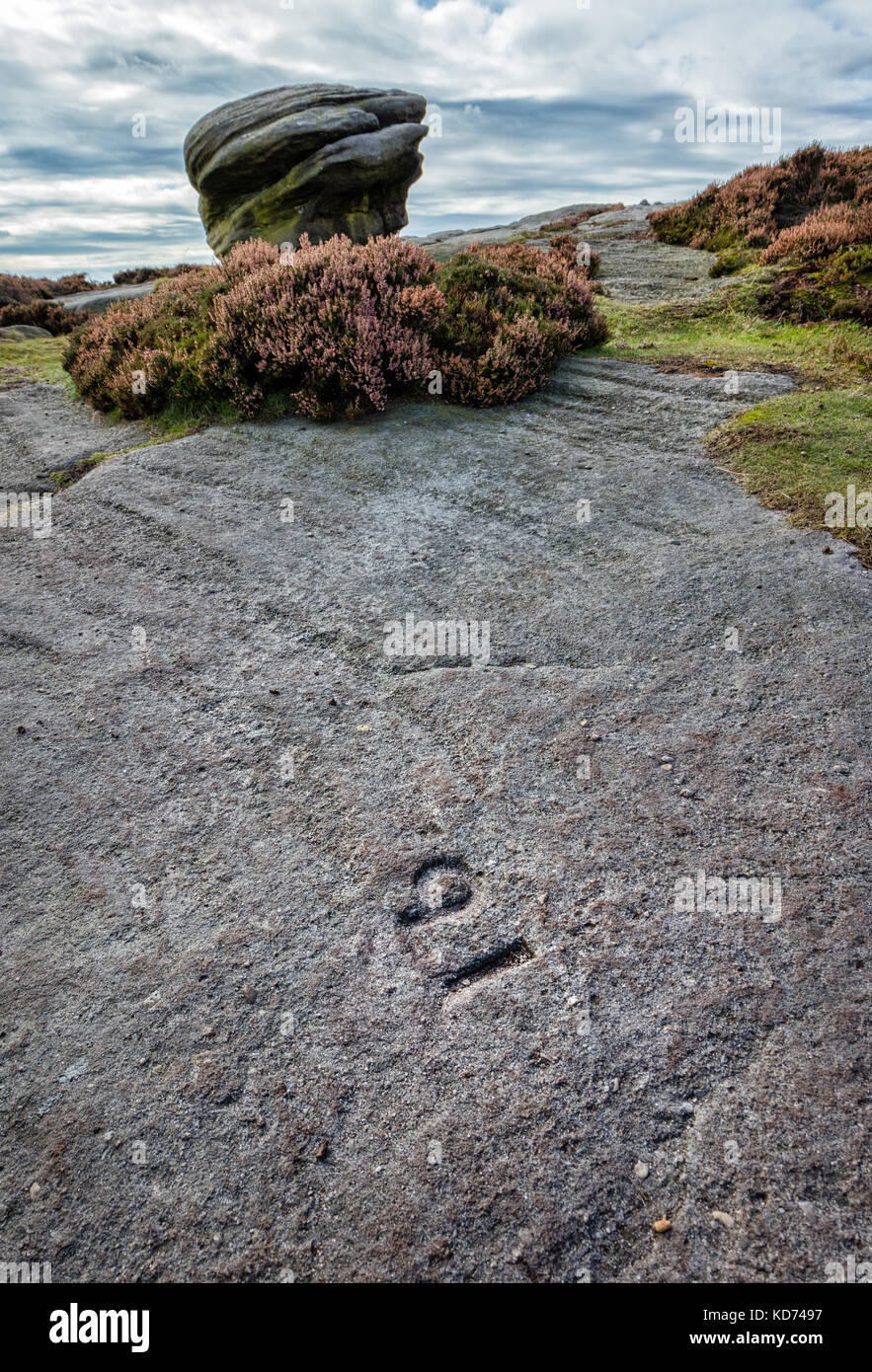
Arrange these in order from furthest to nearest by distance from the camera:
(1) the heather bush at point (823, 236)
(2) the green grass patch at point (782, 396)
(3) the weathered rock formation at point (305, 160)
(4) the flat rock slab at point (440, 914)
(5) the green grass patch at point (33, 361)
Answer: (3) the weathered rock formation at point (305, 160) → (5) the green grass patch at point (33, 361) → (1) the heather bush at point (823, 236) → (2) the green grass patch at point (782, 396) → (4) the flat rock slab at point (440, 914)

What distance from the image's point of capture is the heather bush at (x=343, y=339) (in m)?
9.91

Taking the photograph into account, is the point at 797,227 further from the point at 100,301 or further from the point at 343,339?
the point at 100,301

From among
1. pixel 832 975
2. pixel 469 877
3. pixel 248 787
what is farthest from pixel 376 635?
pixel 832 975

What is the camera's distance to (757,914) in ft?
11.3

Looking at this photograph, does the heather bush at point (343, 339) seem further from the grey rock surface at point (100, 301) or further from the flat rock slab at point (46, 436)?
the grey rock surface at point (100, 301)

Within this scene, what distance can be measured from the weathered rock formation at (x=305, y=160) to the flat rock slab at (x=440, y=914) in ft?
48.2

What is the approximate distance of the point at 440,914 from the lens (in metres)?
3.57

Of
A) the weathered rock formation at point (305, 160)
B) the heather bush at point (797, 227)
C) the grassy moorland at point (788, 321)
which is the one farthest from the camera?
the weathered rock formation at point (305, 160)

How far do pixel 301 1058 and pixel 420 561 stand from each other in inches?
182

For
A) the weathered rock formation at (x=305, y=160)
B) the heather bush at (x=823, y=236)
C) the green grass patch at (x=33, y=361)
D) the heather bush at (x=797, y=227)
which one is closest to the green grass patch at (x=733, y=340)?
the heather bush at (x=797, y=227)

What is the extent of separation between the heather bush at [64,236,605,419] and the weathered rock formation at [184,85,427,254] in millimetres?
6431

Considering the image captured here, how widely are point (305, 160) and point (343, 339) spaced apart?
422 inches

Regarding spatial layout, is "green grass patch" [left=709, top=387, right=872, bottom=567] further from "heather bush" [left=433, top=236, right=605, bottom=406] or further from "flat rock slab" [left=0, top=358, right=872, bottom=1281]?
"heather bush" [left=433, top=236, right=605, bottom=406]

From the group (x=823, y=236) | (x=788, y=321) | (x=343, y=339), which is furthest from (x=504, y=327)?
(x=823, y=236)
